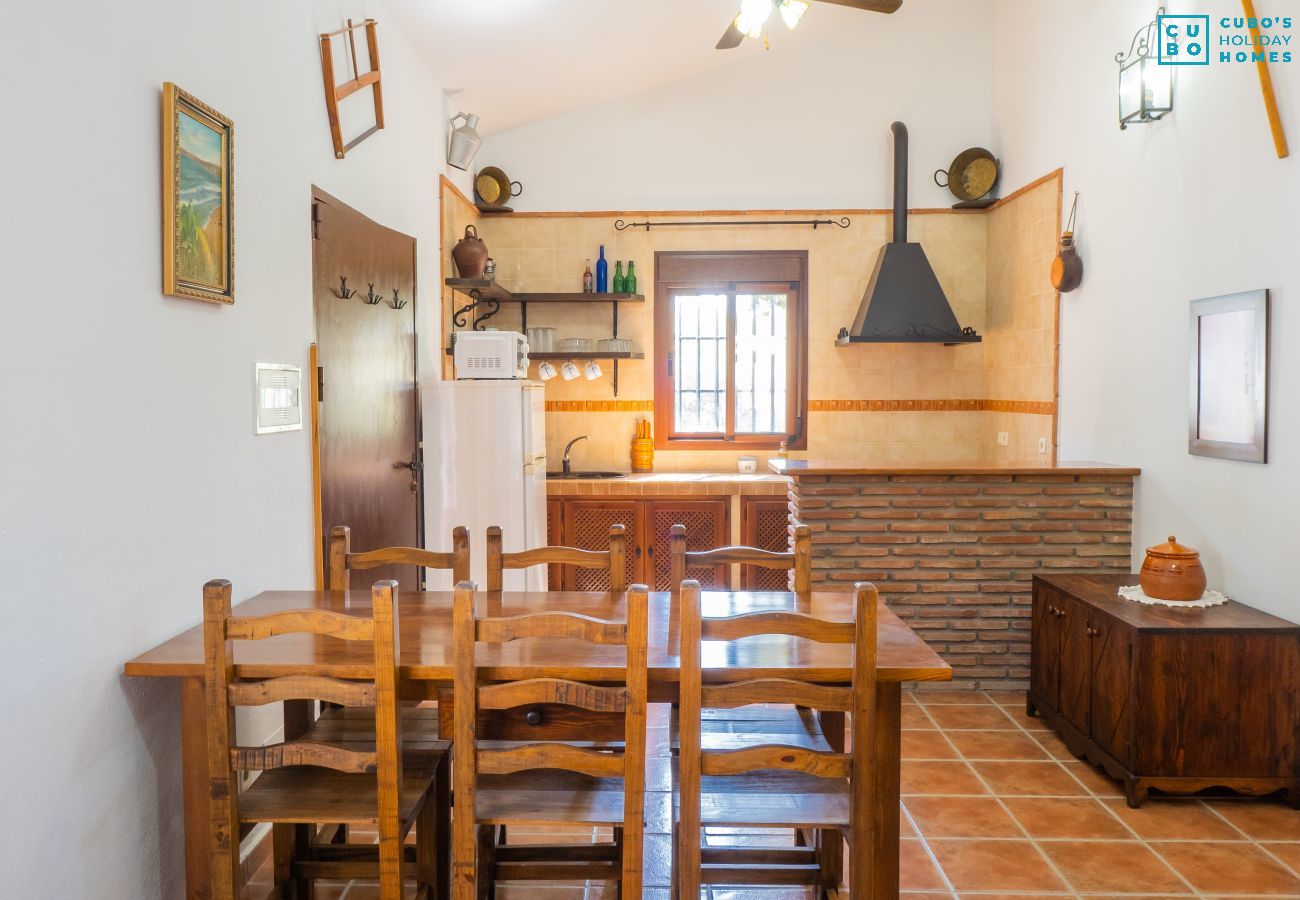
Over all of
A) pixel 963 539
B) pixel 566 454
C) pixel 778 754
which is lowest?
pixel 778 754

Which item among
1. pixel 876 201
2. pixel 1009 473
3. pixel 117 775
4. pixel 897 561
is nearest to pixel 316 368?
pixel 117 775

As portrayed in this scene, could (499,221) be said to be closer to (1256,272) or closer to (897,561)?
(897,561)

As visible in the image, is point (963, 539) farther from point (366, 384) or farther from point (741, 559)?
point (366, 384)

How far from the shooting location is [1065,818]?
308 centimetres

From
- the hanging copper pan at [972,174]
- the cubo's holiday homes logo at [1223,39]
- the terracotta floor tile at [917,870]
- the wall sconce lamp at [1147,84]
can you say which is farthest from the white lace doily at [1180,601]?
the hanging copper pan at [972,174]

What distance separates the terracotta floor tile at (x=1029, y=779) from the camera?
328cm

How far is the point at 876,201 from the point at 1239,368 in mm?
3159

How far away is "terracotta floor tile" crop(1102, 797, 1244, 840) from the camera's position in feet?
9.70

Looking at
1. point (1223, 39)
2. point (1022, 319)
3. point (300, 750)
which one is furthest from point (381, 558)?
point (1022, 319)

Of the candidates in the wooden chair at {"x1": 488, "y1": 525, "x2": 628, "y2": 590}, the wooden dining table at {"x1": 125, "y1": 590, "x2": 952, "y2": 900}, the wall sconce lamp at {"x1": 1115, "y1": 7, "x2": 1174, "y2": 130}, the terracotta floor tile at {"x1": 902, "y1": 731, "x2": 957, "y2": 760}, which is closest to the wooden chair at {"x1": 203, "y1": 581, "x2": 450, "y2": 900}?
the wooden dining table at {"x1": 125, "y1": 590, "x2": 952, "y2": 900}

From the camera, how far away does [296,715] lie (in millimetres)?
2549

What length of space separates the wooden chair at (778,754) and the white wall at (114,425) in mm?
1249

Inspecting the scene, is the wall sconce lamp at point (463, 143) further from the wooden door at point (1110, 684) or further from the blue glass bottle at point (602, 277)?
the wooden door at point (1110, 684)

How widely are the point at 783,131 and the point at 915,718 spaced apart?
3.90 meters
